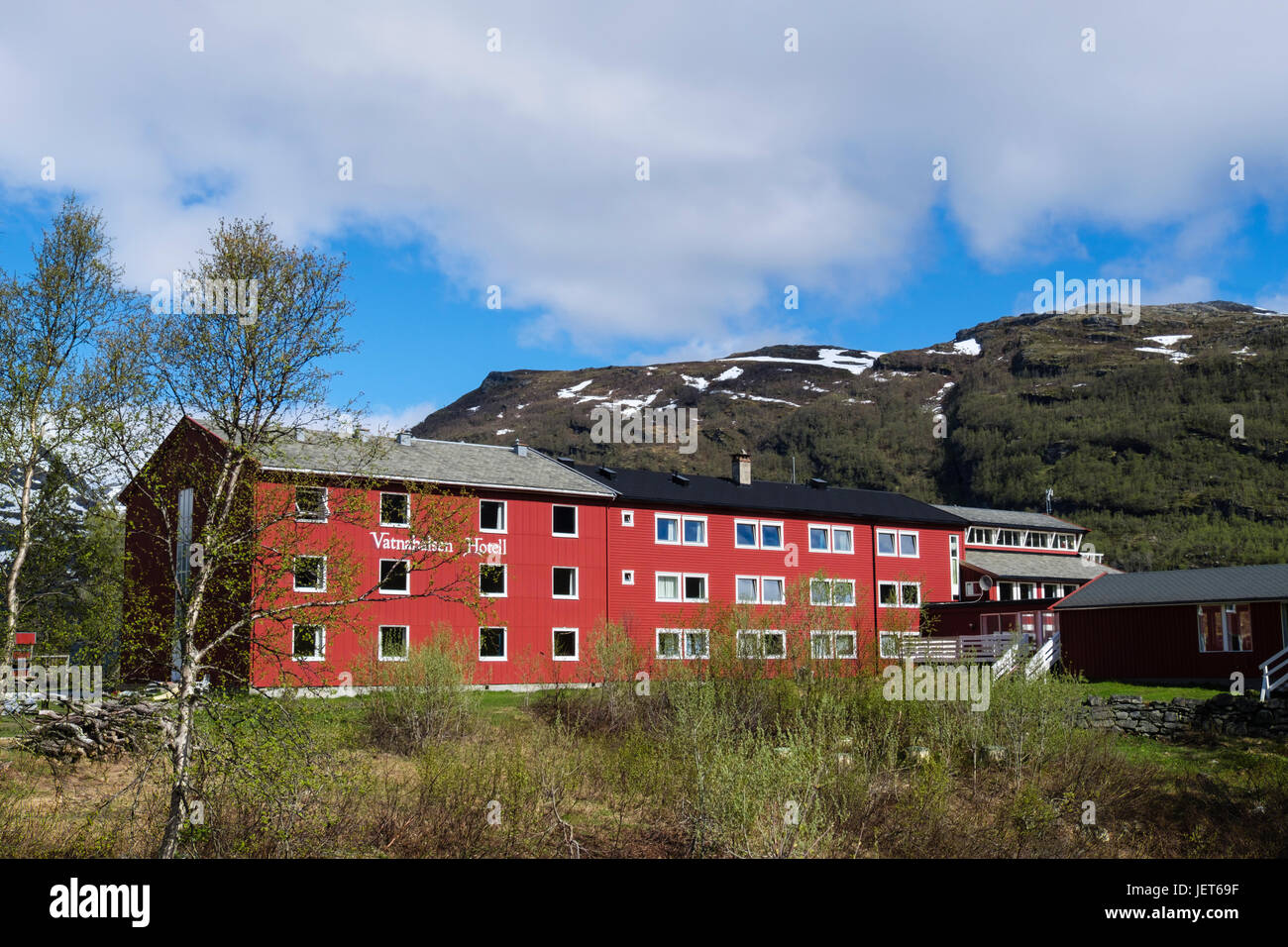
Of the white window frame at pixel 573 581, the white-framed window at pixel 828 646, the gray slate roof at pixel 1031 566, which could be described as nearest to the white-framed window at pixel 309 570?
the white-framed window at pixel 828 646

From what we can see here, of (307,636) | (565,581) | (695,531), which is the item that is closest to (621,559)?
(565,581)

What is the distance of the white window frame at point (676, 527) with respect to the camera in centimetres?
4238

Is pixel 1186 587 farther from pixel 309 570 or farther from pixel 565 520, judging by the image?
pixel 309 570

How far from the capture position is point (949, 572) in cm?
5134

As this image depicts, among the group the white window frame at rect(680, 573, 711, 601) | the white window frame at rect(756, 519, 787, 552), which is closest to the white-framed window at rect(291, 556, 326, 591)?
the white window frame at rect(680, 573, 711, 601)

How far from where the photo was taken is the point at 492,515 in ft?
125

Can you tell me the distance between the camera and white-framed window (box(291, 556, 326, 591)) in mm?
10375

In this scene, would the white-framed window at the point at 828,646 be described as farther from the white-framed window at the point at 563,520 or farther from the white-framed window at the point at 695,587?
the white-framed window at the point at 695,587

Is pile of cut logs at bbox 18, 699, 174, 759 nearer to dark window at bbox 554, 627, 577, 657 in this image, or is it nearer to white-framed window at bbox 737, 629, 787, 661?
white-framed window at bbox 737, 629, 787, 661

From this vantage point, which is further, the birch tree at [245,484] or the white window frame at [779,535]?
the white window frame at [779,535]

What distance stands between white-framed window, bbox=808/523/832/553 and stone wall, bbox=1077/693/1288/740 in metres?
21.4

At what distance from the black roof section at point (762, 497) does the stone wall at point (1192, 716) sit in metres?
20.9

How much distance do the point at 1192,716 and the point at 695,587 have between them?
21604 millimetres
